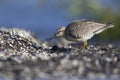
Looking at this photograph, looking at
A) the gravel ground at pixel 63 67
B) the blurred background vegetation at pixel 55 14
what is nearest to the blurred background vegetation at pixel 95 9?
the blurred background vegetation at pixel 55 14

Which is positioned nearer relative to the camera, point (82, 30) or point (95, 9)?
point (82, 30)

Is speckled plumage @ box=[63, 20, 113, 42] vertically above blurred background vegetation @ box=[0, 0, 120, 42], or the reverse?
blurred background vegetation @ box=[0, 0, 120, 42]

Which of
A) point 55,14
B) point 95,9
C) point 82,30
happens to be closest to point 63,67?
point 82,30

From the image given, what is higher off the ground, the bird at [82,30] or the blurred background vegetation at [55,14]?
the blurred background vegetation at [55,14]

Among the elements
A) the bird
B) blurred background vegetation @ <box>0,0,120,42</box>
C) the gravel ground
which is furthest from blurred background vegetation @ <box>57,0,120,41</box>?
the gravel ground

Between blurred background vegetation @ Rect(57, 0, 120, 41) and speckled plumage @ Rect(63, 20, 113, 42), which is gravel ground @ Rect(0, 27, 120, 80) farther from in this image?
blurred background vegetation @ Rect(57, 0, 120, 41)

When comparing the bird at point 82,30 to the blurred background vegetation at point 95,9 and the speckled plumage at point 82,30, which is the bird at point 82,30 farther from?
the blurred background vegetation at point 95,9

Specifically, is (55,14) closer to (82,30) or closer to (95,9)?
(95,9)

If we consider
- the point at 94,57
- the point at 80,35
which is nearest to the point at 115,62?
the point at 94,57
